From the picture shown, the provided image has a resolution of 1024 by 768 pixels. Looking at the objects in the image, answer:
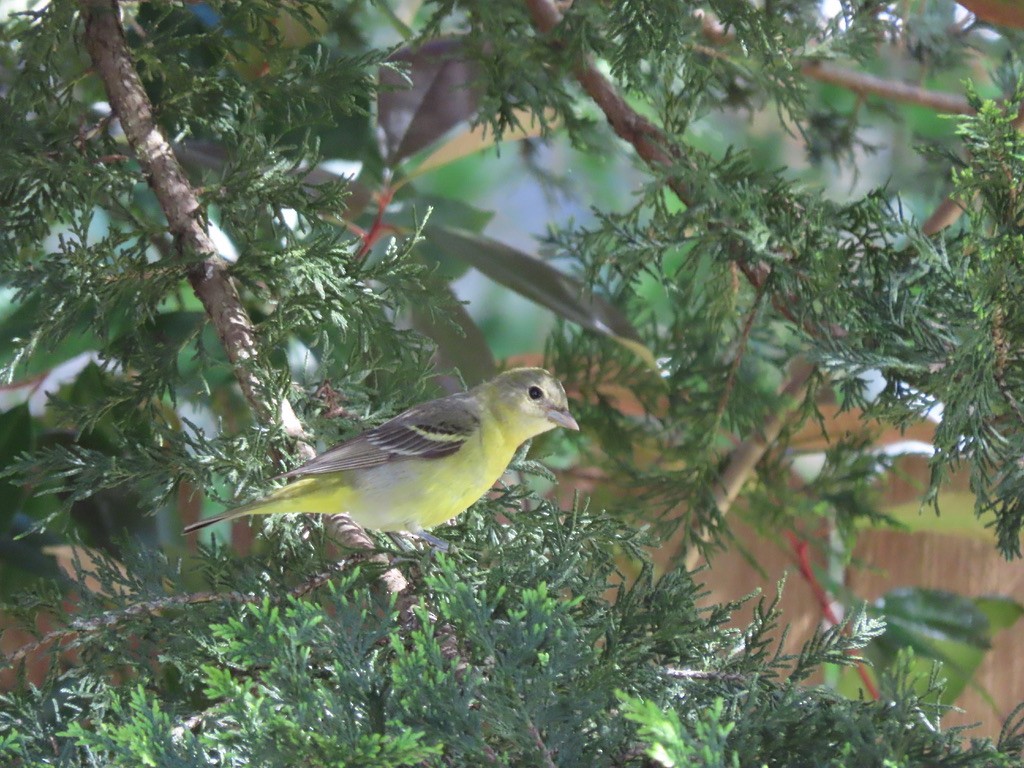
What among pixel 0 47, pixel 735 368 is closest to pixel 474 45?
pixel 735 368

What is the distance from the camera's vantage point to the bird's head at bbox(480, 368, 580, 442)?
996mm

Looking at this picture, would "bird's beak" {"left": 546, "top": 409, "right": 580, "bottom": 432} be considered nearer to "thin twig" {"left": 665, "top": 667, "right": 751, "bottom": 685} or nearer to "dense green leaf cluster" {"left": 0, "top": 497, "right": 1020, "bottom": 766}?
"dense green leaf cluster" {"left": 0, "top": 497, "right": 1020, "bottom": 766}

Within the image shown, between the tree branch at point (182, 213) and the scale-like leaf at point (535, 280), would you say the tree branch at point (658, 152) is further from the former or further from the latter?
the tree branch at point (182, 213)

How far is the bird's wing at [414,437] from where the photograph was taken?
32.5 inches

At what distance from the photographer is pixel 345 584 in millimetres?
514

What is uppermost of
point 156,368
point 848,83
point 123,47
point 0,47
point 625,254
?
point 848,83

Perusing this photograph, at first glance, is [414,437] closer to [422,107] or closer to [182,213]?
[182,213]

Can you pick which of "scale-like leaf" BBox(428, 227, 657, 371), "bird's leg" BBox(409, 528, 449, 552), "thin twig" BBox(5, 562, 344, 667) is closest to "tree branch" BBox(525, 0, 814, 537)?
"scale-like leaf" BBox(428, 227, 657, 371)

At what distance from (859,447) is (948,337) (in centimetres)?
61

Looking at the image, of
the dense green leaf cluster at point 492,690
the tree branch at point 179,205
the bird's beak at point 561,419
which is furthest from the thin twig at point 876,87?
the dense green leaf cluster at point 492,690

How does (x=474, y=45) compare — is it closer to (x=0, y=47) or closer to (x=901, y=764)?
(x=0, y=47)

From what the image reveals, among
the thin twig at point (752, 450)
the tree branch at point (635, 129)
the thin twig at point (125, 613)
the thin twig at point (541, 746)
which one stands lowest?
the thin twig at point (541, 746)

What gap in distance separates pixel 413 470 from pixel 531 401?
170mm

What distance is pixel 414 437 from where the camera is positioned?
0.91 metres
